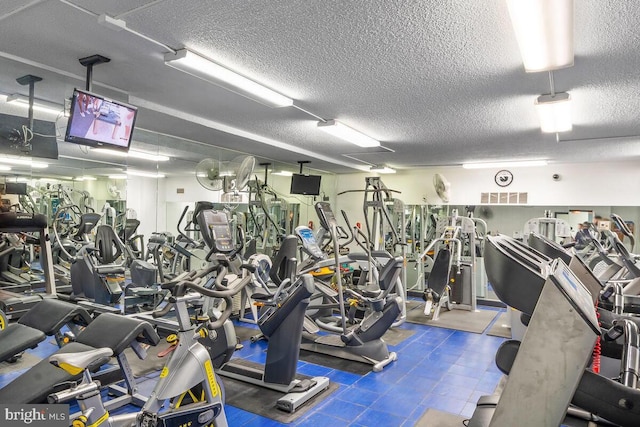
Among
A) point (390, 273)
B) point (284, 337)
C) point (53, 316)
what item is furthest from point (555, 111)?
point (53, 316)

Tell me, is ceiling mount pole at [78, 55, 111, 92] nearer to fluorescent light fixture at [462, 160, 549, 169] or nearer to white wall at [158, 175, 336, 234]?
white wall at [158, 175, 336, 234]

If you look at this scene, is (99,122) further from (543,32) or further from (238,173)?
(543,32)

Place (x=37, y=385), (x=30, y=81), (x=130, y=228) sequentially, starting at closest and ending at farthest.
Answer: (x=37, y=385) → (x=30, y=81) → (x=130, y=228)

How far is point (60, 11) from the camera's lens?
2.50 metres

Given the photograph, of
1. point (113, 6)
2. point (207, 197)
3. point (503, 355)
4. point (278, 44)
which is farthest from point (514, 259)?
point (207, 197)

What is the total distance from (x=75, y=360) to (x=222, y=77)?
2.38 metres

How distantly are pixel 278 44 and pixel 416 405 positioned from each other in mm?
3101

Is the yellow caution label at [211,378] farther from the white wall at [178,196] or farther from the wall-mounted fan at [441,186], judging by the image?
the wall-mounted fan at [441,186]

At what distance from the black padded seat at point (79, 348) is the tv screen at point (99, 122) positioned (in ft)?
5.11

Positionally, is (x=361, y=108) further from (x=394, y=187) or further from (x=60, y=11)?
(x=394, y=187)

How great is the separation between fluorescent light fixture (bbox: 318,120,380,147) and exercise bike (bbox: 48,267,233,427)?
3.13 meters

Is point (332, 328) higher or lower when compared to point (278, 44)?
lower

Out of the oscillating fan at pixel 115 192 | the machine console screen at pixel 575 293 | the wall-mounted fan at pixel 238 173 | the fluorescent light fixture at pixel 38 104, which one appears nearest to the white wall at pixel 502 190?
the oscillating fan at pixel 115 192

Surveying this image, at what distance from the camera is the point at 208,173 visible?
20.4 feet
